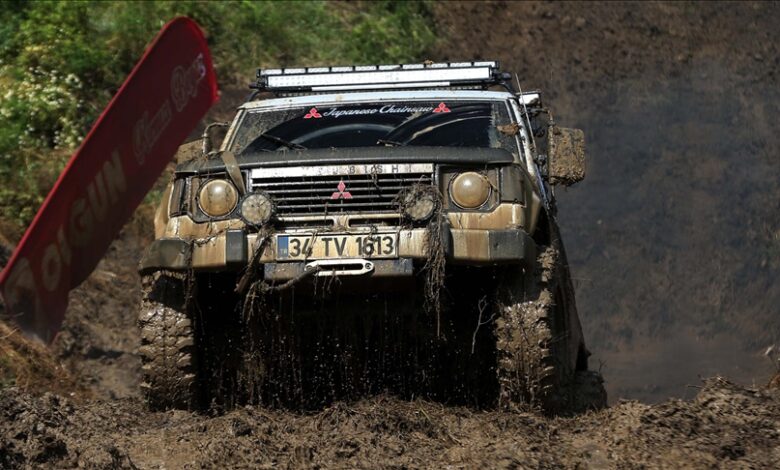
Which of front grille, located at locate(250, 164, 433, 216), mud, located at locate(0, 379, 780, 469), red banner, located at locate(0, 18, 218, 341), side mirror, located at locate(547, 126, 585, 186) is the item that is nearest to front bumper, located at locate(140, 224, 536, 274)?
front grille, located at locate(250, 164, 433, 216)

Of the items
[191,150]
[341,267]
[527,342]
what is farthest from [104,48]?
[527,342]

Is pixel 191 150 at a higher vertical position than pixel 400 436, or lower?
higher

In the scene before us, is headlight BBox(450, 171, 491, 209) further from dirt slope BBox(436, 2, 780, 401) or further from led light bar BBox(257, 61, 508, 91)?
dirt slope BBox(436, 2, 780, 401)

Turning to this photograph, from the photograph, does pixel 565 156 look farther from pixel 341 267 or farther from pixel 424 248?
pixel 341 267

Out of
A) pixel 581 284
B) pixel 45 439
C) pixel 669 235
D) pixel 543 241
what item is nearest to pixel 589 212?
pixel 669 235

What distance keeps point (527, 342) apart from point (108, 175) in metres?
4.57

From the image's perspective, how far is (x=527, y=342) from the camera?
19.9 feet

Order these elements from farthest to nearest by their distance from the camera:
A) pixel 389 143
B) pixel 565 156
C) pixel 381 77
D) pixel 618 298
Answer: pixel 618 298, pixel 381 77, pixel 565 156, pixel 389 143

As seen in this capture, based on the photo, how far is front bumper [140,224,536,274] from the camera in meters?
6.00

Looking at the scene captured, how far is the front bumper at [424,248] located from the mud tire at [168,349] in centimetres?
29

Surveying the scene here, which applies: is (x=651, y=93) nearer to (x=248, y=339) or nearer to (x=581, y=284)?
(x=581, y=284)

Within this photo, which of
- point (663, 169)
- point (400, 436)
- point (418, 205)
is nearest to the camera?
point (400, 436)

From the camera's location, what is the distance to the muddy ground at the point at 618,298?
5.36 metres

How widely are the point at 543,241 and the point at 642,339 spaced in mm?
5675
